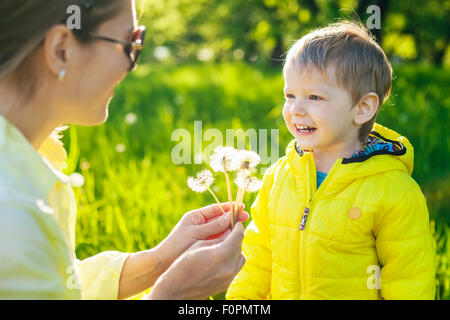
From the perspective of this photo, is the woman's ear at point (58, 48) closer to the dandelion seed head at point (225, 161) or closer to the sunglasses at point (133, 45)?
the sunglasses at point (133, 45)

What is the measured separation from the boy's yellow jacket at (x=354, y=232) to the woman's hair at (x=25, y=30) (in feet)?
3.36

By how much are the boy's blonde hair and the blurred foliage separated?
27 cm

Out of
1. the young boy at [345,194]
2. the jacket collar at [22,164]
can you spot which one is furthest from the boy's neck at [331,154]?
the jacket collar at [22,164]

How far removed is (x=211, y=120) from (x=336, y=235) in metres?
3.52

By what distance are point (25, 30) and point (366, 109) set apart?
4.00 ft

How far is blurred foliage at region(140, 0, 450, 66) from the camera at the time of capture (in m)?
9.09

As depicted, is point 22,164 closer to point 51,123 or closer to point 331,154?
point 51,123

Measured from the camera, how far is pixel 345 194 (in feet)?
6.20

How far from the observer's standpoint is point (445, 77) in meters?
7.71

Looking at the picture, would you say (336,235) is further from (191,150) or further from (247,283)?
(191,150)

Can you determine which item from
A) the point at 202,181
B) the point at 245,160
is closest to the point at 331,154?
the point at 245,160
